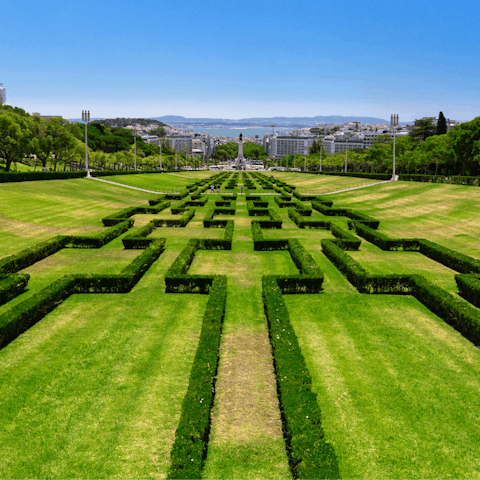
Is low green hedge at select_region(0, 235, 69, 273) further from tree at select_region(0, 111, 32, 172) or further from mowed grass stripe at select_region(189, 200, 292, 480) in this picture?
tree at select_region(0, 111, 32, 172)

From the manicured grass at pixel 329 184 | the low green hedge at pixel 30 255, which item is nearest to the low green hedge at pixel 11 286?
the low green hedge at pixel 30 255

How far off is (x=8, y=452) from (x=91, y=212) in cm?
3172

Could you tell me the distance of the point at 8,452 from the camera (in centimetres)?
689

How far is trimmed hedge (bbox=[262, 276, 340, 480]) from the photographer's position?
607 centimetres

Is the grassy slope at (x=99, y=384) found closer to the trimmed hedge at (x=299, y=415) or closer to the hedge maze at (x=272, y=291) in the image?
the hedge maze at (x=272, y=291)

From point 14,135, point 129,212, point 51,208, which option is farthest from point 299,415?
point 14,135

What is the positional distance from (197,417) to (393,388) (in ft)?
16.5

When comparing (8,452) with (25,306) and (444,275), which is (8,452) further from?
(444,275)

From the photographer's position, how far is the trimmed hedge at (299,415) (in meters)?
6.07

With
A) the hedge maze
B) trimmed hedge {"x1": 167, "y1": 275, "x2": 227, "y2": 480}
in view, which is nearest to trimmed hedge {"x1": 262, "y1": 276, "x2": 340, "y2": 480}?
the hedge maze

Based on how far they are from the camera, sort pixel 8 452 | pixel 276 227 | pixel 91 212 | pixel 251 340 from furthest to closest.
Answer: pixel 91 212
pixel 276 227
pixel 251 340
pixel 8 452

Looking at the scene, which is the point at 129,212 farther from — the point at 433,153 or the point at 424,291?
the point at 433,153

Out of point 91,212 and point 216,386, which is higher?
point 91,212

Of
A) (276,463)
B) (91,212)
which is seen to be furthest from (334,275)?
(91,212)
